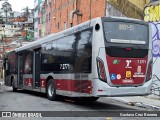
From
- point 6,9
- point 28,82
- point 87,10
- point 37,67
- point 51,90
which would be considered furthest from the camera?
point 6,9

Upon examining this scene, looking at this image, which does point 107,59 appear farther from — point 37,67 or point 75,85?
point 37,67

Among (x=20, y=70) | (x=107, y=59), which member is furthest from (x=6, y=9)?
(x=107, y=59)

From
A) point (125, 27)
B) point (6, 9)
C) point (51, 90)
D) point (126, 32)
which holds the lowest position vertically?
point (51, 90)

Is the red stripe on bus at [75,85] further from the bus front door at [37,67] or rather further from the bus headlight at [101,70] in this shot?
the bus front door at [37,67]

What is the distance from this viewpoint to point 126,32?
13.0m

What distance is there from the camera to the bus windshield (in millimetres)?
12762

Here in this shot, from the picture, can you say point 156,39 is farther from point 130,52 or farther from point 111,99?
point 130,52

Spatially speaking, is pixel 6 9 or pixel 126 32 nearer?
A: pixel 126 32

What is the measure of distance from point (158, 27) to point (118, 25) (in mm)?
5910

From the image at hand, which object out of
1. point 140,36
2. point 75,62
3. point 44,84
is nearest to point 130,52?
point 140,36

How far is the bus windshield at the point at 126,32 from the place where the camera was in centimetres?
1276

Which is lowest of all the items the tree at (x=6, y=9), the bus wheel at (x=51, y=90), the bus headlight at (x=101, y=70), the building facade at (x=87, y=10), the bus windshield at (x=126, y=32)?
the bus wheel at (x=51, y=90)

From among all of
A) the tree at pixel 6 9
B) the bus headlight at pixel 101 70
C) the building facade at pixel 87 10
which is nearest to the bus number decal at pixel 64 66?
the bus headlight at pixel 101 70

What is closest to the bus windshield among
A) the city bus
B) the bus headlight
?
the city bus
